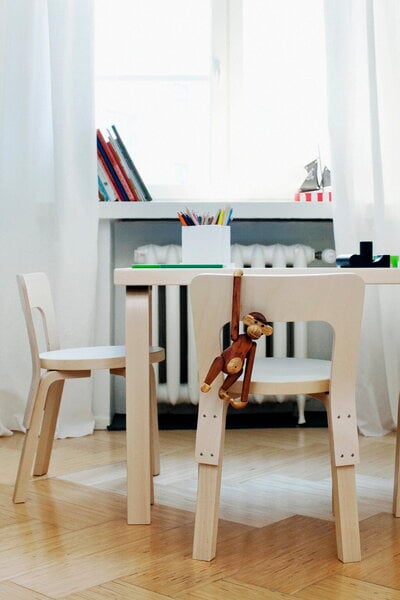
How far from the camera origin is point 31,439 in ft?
7.11

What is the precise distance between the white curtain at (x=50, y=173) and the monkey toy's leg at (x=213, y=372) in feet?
4.64

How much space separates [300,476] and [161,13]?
1.85m

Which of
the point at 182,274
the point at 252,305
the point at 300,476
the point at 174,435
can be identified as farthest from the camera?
the point at 174,435

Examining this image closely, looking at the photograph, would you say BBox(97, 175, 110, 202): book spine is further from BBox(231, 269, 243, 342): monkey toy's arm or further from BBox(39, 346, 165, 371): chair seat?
BBox(231, 269, 243, 342): monkey toy's arm

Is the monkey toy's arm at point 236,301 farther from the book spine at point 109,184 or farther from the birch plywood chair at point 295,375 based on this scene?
the book spine at point 109,184

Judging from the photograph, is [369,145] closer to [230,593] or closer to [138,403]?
[138,403]

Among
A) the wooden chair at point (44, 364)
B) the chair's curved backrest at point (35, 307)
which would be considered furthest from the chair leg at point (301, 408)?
the chair's curved backrest at point (35, 307)

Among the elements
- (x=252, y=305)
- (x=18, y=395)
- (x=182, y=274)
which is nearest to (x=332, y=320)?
(x=252, y=305)

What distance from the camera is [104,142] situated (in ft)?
10.0

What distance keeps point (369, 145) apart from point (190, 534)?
166 centimetres

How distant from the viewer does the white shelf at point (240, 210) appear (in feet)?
10.1

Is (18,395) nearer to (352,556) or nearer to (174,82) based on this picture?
(174,82)

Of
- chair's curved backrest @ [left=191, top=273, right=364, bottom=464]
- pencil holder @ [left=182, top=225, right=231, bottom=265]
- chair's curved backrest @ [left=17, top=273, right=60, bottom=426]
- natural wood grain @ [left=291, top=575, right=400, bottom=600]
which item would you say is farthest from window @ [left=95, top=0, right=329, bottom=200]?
natural wood grain @ [left=291, top=575, right=400, bottom=600]

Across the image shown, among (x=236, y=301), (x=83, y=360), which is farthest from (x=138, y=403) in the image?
(x=236, y=301)
